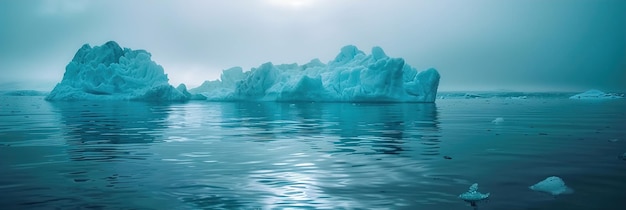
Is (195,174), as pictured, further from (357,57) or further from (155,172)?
(357,57)

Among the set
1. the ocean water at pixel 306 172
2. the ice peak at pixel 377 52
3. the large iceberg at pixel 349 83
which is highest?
the ice peak at pixel 377 52

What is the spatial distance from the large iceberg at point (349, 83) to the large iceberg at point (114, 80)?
9590 millimetres

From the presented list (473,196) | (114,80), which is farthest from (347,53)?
(473,196)

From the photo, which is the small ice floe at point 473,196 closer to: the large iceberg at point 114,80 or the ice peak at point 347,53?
the ice peak at point 347,53

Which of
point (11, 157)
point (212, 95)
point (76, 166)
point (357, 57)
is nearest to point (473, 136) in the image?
point (76, 166)

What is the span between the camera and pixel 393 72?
51656 mm

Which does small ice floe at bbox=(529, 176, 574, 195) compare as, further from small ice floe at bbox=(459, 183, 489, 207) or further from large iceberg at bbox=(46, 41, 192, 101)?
large iceberg at bbox=(46, 41, 192, 101)

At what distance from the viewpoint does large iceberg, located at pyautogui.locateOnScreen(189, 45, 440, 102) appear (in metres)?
52.9

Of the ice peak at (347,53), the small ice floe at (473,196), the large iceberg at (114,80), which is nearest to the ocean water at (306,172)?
the small ice floe at (473,196)

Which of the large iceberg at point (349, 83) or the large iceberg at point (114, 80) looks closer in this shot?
the large iceberg at point (349, 83)

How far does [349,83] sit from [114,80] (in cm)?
3376

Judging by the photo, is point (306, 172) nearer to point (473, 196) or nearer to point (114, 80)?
point (473, 196)

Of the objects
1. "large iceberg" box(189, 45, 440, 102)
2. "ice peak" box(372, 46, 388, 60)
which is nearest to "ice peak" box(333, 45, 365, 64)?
"large iceberg" box(189, 45, 440, 102)

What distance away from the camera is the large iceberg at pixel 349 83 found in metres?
52.9
